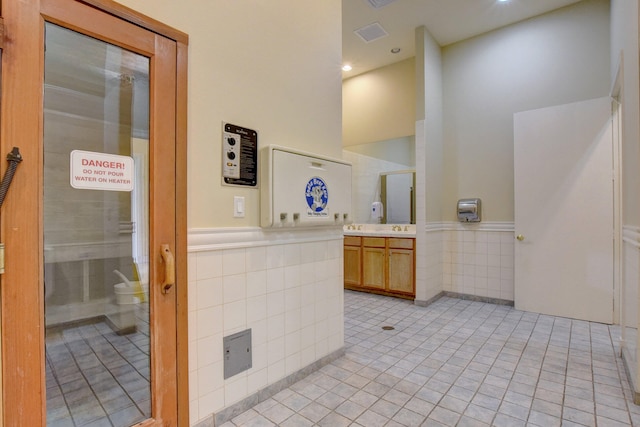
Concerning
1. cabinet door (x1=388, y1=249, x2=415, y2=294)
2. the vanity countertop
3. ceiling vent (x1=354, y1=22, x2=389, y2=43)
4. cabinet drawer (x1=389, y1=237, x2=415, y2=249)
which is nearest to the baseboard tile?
cabinet door (x1=388, y1=249, x2=415, y2=294)

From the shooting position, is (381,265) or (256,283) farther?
(381,265)

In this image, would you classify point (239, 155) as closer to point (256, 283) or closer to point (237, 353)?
point (256, 283)

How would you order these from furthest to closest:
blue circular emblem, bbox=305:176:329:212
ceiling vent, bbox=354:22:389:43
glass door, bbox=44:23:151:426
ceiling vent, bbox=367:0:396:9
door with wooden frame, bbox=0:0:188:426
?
1. ceiling vent, bbox=354:22:389:43
2. ceiling vent, bbox=367:0:396:9
3. blue circular emblem, bbox=305:176:329:212
4. glass door, bbox=44:23:151:426
5. door with wooden frame, bbox=0:0:188:426

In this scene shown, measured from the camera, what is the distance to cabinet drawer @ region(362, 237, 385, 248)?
435 centimetres

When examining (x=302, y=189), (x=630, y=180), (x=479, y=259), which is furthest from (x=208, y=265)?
(x=479, y=259)

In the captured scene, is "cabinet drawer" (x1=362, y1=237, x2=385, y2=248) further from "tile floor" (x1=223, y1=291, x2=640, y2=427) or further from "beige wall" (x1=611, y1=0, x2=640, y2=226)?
"beige wall" (x1=611, y1=0, x2=640, y2=226)

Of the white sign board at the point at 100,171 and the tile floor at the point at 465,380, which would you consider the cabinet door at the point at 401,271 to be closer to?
the tile floor at the point at 465,380

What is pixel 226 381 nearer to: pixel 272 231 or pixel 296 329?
pixel 296 329

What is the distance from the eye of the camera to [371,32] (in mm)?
4023

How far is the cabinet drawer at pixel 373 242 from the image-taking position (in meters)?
4.35

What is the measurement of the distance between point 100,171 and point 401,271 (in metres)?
3.61

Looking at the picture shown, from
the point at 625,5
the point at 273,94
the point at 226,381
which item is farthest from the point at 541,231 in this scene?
the point at 226,381

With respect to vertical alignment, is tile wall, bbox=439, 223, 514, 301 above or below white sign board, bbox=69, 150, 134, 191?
below

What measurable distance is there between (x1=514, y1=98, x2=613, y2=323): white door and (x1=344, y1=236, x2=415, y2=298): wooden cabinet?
126cm
